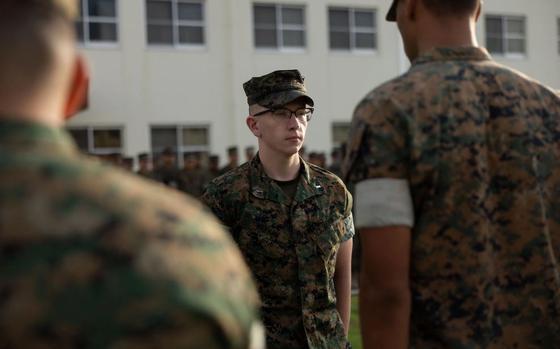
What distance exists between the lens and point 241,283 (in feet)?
4.50

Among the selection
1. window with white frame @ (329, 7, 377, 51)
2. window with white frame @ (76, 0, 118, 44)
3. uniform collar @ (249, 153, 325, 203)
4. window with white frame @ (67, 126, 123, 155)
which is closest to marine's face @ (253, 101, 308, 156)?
uniform collar @ (249, 153, 325, 203)

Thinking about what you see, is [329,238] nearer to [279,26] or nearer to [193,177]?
[193,177]

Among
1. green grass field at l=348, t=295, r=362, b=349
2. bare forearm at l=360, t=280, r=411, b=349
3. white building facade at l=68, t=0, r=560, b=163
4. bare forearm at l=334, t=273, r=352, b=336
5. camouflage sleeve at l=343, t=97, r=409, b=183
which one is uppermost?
white building facade at l=68, t=0, r=560, b=163

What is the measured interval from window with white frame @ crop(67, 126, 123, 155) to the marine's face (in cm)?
1585

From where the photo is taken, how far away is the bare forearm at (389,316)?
7.68ft

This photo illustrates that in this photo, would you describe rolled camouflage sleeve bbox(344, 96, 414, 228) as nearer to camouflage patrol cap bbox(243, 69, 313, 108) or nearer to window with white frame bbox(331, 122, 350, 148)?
camouflage patrol cap bbox(243, 69, 313, 108)

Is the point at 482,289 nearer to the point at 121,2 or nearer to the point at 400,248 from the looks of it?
the point at 400,248

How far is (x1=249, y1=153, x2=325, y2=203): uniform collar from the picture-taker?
3945 mm

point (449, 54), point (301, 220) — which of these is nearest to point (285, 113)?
point (301, 220)

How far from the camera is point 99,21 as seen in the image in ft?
64.4

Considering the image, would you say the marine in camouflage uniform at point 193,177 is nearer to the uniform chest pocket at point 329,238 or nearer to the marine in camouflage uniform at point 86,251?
the uniform chest pocket at point 329,238

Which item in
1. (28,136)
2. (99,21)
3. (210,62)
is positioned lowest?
(28,136)

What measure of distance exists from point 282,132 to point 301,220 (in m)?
0.49

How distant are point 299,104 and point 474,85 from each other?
1.81 m
